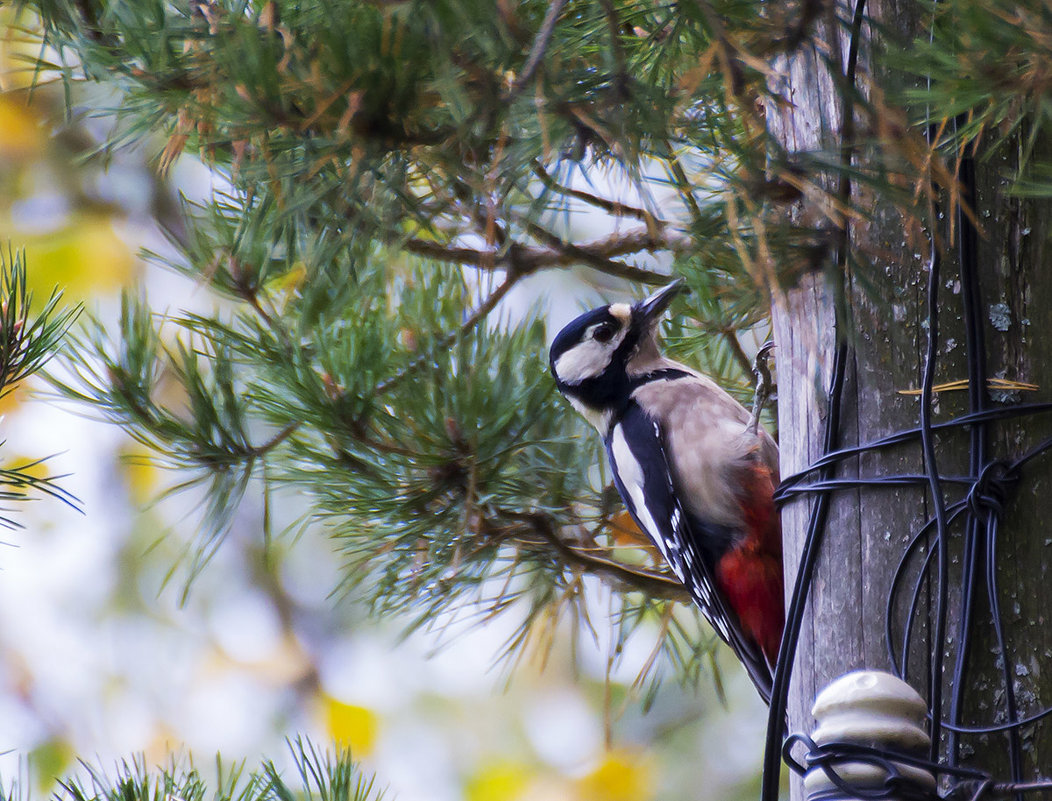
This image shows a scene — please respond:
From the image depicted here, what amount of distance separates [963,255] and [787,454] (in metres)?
0.30

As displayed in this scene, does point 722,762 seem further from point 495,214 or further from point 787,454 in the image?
point 495,214

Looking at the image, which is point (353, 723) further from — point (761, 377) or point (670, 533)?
point (761, 377)

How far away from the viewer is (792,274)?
1022 mm

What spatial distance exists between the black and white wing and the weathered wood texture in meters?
0.71

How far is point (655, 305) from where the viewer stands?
6.86 ft

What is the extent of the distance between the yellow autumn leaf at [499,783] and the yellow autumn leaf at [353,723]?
1.21ft

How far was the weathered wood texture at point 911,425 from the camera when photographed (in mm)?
984

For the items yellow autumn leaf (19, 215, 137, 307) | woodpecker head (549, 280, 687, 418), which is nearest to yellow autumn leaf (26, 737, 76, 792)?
yellow autumn leaf (19, 215, 137, 307)

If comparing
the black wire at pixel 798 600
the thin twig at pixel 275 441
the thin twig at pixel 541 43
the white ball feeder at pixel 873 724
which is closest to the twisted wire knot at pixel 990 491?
the black wire at pixel 798 600

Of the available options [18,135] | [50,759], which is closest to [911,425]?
[50,759]

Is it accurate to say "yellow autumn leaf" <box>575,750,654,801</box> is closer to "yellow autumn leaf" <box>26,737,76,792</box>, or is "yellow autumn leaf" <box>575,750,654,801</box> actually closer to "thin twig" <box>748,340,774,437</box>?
"yellow autumn leaf" <box>26,737,76,792</box>

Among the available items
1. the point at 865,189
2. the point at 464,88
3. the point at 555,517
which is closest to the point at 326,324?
the point at 555,517

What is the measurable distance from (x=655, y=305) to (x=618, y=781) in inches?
86.4

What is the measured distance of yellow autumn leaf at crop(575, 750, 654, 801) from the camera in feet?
12.3
